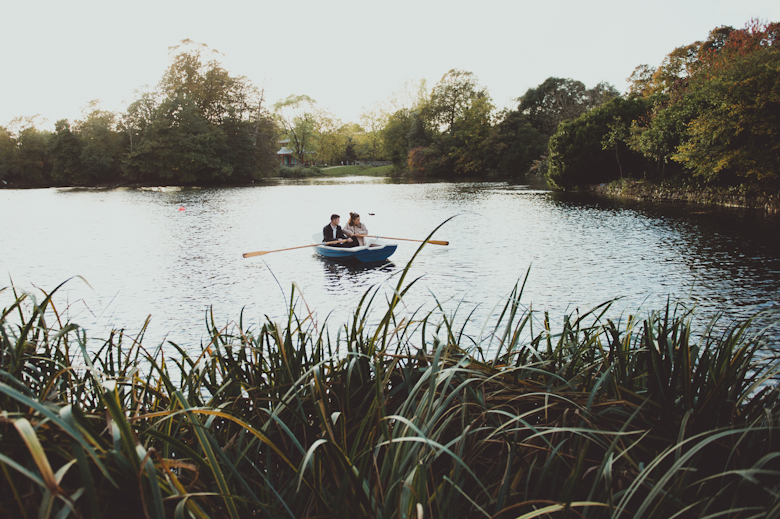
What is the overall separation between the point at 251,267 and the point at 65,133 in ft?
193

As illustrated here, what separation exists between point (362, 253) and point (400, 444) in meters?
11.0

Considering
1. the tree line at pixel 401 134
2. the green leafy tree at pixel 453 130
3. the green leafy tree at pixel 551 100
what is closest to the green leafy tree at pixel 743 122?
the tree line at pixel 401 134

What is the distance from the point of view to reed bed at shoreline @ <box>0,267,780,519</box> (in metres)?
1.38

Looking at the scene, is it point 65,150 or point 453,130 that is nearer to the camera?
point 65,150

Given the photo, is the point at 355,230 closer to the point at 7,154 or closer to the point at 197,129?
the point at 197,129

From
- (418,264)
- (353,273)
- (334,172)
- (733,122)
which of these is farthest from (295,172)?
(353,273)

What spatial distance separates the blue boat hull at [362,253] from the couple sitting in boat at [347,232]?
262mm

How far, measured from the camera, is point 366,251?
1266 centimetres

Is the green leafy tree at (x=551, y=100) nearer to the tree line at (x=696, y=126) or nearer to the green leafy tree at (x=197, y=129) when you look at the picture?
the tree line at (x=696, y=126)

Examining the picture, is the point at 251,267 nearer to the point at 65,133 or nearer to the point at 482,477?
the point at 482,477

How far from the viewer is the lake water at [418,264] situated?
8.81 metres

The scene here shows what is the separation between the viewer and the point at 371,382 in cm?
259

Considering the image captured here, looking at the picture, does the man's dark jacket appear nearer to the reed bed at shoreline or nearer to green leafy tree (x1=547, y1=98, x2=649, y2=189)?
the reed bed at shoreline

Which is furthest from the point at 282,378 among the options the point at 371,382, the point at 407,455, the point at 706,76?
the point at 706,76
